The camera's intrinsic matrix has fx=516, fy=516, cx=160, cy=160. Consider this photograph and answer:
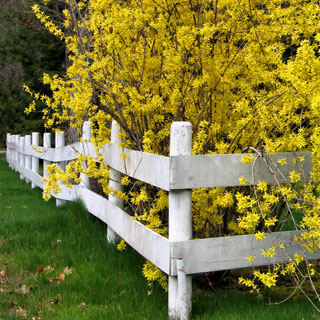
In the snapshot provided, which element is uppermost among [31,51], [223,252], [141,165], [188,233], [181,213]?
[31,51]

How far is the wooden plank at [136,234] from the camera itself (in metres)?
3.62

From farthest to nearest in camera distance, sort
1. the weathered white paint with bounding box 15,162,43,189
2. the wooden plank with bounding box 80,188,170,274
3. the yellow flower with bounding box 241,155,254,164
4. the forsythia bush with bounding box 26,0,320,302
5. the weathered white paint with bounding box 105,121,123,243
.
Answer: the weathered white paint with bounding box 15,162,43,189 → the weathered white paint with bounding box 105,121,123,243 → the forsythia bush with bounding box 26,0,320,302 → the wooden plank with bounding box 80,188,170,274 → the yellow flower with bounding box 241,155,254,164

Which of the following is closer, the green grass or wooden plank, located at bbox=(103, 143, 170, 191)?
wooden plank, located at bbox=(103, 143, 170, 191)

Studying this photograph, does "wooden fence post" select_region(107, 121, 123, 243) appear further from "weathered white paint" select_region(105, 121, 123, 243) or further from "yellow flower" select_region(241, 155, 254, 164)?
"yellow flower" select_region(241, 155, 254, 164)

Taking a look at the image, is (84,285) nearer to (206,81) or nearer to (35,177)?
(206,81)

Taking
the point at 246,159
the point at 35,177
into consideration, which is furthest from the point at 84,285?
the point at 35,177

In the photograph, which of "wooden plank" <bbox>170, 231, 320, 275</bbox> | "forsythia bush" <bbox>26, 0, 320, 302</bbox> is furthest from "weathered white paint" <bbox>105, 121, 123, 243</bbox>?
"wooden plank" <bbox>170, 231, 320, 275</bbox>

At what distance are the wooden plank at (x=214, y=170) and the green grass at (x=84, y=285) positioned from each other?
90cm

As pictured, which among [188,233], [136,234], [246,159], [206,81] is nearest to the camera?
[246,159]

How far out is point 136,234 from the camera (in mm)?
4234

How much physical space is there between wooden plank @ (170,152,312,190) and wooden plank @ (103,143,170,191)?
86mm

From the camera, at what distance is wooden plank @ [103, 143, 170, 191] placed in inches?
141

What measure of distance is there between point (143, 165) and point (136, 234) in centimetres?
60

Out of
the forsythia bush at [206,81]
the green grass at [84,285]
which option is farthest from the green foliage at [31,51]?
the forsythia bush at [206,81]
